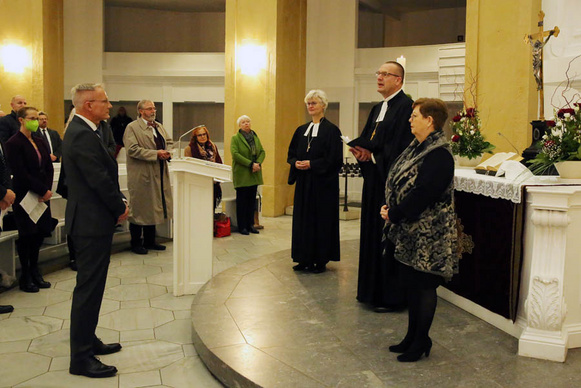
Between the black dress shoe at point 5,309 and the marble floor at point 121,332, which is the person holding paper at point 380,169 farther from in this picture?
the black dress shoe at point 5,309

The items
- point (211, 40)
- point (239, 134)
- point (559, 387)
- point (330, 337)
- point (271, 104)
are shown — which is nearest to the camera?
point (559, 387)

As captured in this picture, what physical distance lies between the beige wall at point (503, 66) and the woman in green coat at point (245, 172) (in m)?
3.21

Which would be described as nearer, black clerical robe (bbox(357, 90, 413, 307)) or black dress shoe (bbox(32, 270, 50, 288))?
black clerical robe (bbox(357, 90, 413, 307))

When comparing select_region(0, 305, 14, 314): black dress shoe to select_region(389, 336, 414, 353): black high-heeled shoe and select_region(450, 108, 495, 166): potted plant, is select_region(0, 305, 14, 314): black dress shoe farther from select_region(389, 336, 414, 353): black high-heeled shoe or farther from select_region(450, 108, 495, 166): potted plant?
select_region(450, 108, 495, 166): potted plant

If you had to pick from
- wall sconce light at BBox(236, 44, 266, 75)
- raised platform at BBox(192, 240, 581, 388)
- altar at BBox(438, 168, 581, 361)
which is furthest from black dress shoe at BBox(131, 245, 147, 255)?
wall sconce light at BBox(236, 44, 266, 75)

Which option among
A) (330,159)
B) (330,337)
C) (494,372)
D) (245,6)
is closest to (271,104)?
(245,6)

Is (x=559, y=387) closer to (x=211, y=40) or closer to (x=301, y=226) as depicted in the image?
(x=301, y=226)

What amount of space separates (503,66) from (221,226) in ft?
13.5

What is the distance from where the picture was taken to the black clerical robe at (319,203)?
5.74 m

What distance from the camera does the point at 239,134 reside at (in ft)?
28.7

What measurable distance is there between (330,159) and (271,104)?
493 centimetres

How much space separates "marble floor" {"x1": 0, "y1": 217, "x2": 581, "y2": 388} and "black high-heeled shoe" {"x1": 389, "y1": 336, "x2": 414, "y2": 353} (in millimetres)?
63

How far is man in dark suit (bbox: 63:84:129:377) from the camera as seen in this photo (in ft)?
11.8

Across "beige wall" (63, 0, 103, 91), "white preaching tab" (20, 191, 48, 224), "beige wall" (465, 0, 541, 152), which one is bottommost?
"white preaching tab" (20, 191, 48, 224)
